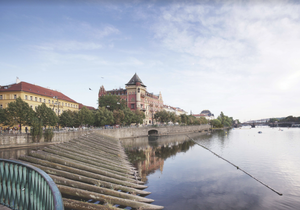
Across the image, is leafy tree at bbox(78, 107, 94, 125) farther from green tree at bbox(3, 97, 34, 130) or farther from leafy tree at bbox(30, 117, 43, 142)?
leafy tree at bbox(30, 117, 43, 142)

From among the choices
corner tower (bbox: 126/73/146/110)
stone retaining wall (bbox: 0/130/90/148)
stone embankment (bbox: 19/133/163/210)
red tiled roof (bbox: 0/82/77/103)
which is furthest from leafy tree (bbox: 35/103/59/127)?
corner tower (bbox: 126/73/146/110)

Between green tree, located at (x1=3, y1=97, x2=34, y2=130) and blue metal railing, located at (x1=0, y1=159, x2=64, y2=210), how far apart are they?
53549 mm

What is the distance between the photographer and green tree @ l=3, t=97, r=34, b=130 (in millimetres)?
52281

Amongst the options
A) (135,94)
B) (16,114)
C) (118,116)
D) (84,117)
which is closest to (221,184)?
(16,114)

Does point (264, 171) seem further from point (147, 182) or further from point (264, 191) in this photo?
point (147, 182)

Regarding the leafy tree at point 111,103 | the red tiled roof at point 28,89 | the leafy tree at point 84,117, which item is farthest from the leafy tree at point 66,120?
the leafy tree at point 111,103

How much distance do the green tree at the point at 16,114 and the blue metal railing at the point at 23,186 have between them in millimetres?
53549

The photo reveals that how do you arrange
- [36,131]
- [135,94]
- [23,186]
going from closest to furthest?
[23,186]
[36,131]
[135,94]

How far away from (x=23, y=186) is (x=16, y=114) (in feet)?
181

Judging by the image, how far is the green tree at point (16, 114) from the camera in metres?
52.3

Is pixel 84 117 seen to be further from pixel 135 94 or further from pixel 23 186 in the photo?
pixel 23 186

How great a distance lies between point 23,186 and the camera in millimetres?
8211

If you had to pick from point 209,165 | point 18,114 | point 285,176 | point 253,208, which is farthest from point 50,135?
point 285,176

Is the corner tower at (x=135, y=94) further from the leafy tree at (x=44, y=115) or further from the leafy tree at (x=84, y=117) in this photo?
the leafy tree at (x=44, y=115)
